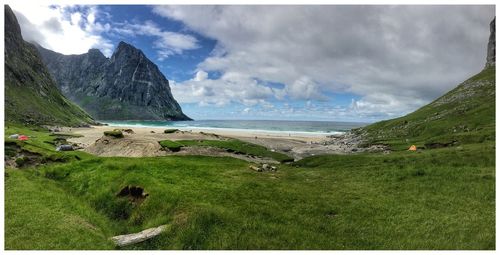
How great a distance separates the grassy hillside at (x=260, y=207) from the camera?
62.3 feet

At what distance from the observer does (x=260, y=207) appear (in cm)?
2389

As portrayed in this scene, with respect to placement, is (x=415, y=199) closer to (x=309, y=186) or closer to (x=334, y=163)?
(x=309, y=186)

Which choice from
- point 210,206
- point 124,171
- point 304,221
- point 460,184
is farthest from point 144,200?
point 460,184

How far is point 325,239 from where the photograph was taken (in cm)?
1909

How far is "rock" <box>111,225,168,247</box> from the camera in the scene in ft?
63.9

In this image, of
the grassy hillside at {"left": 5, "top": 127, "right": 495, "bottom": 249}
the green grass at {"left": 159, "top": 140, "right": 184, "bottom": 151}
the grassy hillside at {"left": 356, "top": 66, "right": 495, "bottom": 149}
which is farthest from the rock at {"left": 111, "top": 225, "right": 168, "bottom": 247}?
the grassy hillside at {"left": 356, "top": 66, "right": 495, "bottom": 149}

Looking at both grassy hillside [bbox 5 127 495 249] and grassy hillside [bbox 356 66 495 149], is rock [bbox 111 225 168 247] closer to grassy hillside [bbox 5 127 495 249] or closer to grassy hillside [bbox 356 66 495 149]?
grassy hillside [bbox 5 127 495 249]

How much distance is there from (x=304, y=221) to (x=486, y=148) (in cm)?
2918

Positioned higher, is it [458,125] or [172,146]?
[458,125]

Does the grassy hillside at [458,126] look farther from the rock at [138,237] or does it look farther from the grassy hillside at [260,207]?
the rock at [138,237]

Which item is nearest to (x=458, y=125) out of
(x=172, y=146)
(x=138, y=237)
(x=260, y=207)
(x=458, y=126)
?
(x=458, y=126)

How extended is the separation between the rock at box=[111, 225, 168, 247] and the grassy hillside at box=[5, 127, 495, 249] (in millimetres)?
381

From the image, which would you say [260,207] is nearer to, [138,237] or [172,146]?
[138,237]

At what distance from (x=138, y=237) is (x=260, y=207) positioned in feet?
27.3
